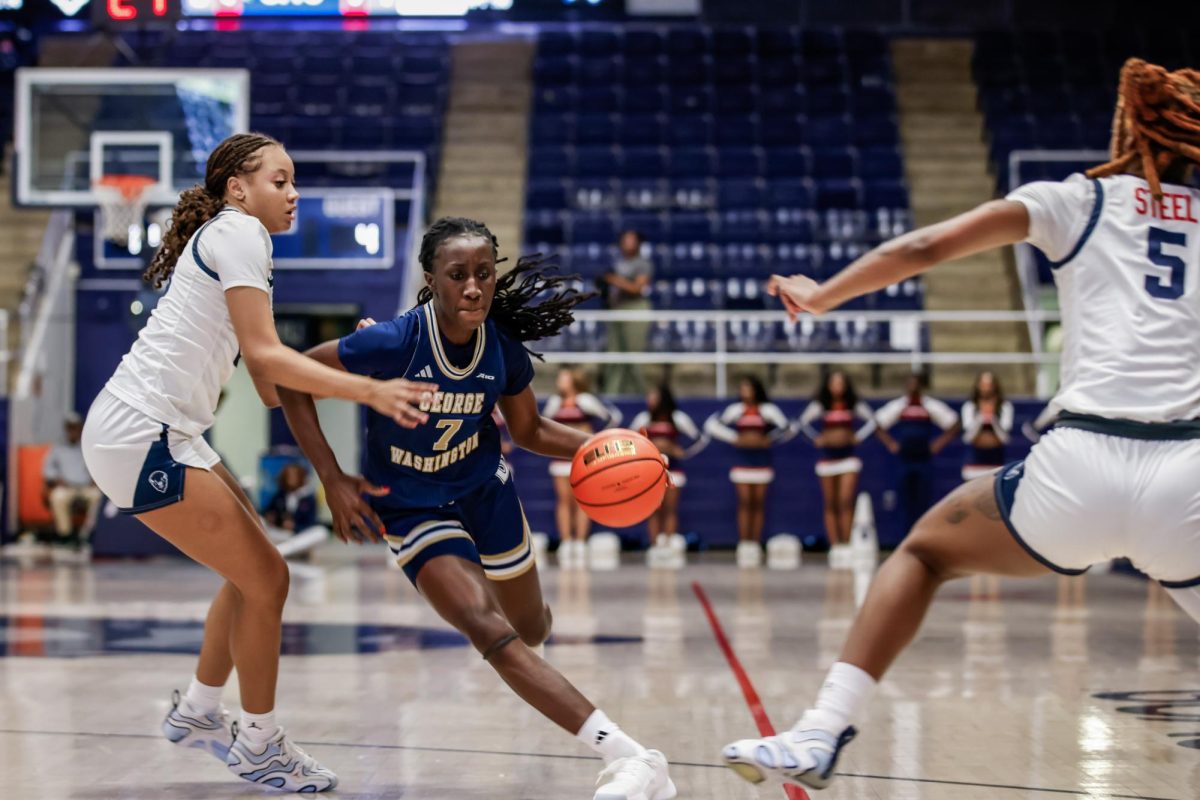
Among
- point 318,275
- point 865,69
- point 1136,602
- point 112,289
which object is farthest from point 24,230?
point 1136,602

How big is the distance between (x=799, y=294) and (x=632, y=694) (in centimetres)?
271

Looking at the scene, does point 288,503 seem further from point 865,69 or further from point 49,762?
point 865,69

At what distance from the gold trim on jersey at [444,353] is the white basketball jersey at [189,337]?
1.53 feet

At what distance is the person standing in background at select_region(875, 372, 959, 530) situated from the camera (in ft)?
44.8

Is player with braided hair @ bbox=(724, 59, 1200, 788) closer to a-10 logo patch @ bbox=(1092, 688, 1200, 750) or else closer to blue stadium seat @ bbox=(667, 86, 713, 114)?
a-10 logo patch @ bbox=(1092, 688, 1200, 750)

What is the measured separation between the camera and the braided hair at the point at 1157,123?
11.0 ft

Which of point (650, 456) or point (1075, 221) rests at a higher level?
point (1075, 221)

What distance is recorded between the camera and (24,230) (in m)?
17.9

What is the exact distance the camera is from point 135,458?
12.9 ft

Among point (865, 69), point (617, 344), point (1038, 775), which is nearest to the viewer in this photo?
point (1038, 775)

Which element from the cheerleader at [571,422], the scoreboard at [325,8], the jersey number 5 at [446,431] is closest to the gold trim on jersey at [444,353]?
the jersey number 5 at [446,431]

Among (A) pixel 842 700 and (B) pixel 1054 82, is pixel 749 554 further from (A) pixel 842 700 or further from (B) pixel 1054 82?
(A) pixel 842 700

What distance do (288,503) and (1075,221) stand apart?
1049cm

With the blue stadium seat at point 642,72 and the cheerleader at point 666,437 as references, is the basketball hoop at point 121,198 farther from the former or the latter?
the blue stadium seat at point 642,72
